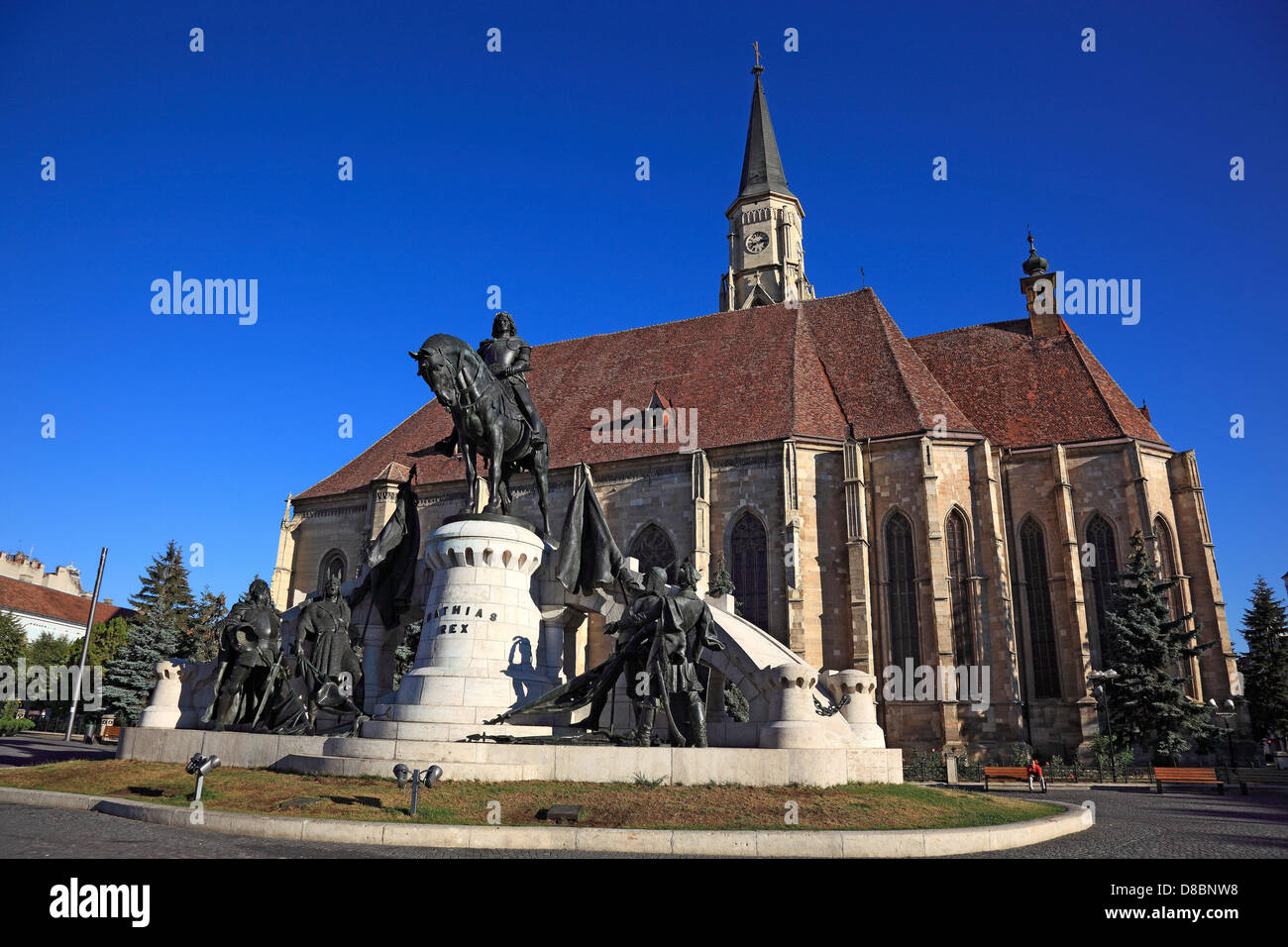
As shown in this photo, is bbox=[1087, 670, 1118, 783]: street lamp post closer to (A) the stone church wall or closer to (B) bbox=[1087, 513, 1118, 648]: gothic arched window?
(A) the stone church wall

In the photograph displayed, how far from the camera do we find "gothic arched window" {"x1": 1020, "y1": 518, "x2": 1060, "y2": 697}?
27.5 m

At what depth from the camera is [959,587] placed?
89.9 ft

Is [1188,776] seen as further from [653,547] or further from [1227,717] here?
[653,547]

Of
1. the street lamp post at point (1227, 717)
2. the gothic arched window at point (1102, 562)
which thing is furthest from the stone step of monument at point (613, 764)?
the gothic arched window at point (1102, 562)

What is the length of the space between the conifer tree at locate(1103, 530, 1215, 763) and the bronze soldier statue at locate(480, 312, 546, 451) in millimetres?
20352

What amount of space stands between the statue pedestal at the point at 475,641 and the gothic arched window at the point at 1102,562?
922 inches

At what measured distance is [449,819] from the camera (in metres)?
7.64

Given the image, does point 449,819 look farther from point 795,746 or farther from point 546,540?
point 546,540

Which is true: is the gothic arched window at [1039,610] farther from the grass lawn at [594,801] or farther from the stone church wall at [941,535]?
the grass lawn at [594,801]

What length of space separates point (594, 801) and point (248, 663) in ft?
23.6

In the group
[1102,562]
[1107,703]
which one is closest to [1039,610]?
[1102,562]

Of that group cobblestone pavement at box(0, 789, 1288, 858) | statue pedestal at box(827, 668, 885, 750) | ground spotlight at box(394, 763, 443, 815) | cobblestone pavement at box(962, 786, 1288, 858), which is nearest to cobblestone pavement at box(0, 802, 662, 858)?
cobblestone pavement at box(0, 789, 1288, 858)
